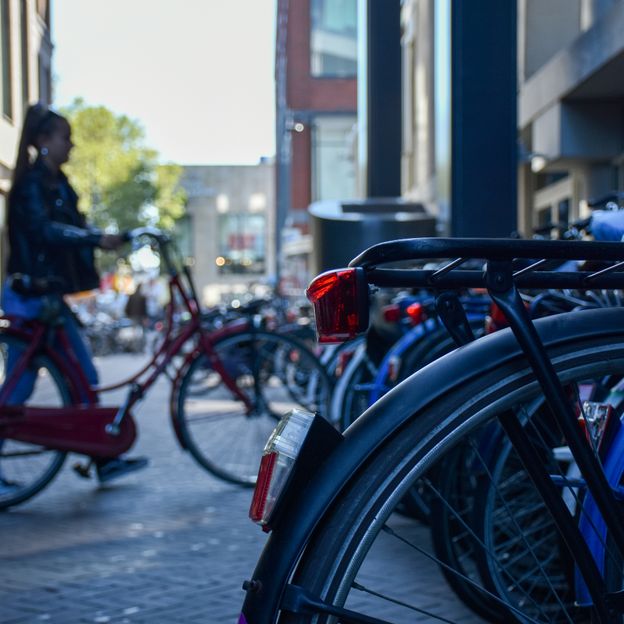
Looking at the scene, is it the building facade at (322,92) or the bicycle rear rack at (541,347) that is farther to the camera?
the building facade at (322,92)

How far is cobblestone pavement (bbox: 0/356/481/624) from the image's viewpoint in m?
3.81

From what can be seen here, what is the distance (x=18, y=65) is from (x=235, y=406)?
2128 cm

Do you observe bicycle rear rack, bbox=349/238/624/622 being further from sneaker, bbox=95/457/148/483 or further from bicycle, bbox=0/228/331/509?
sneaker, bbox=95/457/148/483

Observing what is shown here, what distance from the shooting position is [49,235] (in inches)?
241

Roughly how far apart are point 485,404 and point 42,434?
425 cm

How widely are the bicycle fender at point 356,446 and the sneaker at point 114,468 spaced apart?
14.6 ft

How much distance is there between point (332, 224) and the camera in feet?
36.9

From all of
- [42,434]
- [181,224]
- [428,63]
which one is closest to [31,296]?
[42,434]

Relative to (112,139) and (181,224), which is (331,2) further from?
(181,224)

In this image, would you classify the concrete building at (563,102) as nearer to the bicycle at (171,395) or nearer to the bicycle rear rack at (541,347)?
the bicycle at (171,395)

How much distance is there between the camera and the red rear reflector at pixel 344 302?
1836mm

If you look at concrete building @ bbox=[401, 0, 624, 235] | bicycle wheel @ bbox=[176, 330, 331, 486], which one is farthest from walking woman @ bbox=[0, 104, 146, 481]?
concrete building @ bbox=[401, 0, 624, 235]

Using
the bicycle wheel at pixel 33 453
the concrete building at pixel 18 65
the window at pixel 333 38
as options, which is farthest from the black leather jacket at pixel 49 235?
the window at pixel 333 38

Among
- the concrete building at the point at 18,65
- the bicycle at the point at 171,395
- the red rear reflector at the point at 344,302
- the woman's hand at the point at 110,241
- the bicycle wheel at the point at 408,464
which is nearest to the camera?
the bicycle wheel at the point at 408,464
